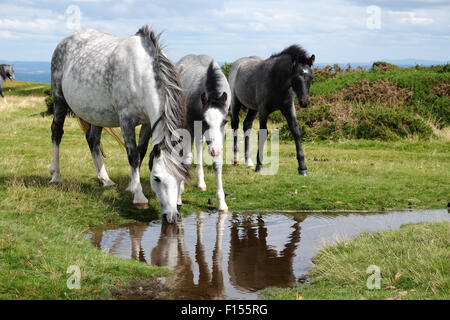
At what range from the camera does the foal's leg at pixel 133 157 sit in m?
9.95

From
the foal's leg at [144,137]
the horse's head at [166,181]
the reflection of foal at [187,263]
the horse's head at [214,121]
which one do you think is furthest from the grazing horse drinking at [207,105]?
the reflection of foal at [187,263]

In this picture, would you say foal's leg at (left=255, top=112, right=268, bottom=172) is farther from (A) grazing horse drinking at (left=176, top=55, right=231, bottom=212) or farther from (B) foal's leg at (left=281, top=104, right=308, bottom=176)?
(A) grazing horse drinking at (left=176, top=55, right=231, bottom=212)

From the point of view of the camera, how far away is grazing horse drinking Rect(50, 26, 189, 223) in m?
8.93

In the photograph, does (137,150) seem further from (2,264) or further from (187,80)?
(2,264)

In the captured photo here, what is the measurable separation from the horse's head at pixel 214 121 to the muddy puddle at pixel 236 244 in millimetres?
1425

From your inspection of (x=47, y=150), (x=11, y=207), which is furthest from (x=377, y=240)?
(x=47, y=150)

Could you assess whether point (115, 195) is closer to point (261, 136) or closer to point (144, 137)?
point (144, 137)

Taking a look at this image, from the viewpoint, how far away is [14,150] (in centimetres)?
1593

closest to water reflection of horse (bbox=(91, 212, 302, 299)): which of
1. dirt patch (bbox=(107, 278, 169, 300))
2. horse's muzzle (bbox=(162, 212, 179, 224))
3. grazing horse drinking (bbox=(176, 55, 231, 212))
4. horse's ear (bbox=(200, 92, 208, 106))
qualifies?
dirt patch (bbox=(107, 278, 169, 300))

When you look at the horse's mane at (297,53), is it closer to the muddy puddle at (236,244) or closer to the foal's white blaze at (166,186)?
the muddy puddle at (236,244)

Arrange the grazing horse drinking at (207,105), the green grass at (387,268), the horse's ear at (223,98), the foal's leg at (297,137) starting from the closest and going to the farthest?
the green grass at (387,268)
the grazing horse drinking at (207,105)
the horse's ear at (223,98)
the foal's leg at (297,137)

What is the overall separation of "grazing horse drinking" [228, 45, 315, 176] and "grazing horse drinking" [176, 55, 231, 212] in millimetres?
2137

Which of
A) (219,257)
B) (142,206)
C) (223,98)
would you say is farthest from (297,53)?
(219,257)
